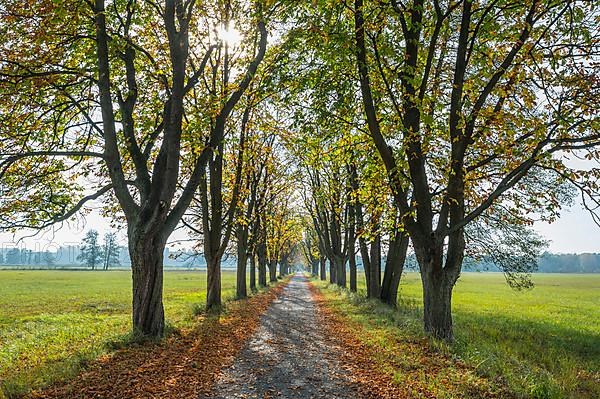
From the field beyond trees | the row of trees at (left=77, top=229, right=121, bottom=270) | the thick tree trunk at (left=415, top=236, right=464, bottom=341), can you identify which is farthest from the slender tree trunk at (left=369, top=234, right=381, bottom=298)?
the row of trees at (left=77, top=229, right=121, bottom=270)

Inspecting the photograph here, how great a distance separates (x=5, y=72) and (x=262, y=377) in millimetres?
8381

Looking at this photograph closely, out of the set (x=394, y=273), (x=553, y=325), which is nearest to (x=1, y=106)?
(x=394, y=273)

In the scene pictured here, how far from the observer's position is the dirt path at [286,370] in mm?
6785

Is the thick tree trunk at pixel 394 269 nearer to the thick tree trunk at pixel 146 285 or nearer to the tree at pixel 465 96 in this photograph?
the tree at pixel 465 96

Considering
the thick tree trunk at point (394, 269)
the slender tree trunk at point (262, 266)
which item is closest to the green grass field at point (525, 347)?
the thick tree trunk at point (394, 269)

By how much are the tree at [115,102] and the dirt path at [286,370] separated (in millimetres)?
3061

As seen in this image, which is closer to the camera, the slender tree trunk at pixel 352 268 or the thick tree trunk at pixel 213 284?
the thick tree trunk at pixel 213 284

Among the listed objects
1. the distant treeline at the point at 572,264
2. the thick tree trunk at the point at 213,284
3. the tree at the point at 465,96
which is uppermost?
the tree at the point at 465,96

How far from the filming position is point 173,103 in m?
10.9

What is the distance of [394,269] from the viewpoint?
20.4m

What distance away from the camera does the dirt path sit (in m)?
6.79

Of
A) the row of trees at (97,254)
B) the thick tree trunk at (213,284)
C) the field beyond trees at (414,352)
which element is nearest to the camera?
the field beyond trees at (414,352)

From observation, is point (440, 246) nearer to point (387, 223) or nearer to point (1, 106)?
point (387, 223)

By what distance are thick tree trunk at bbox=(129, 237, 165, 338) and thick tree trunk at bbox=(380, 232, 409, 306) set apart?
1213 centimetres
